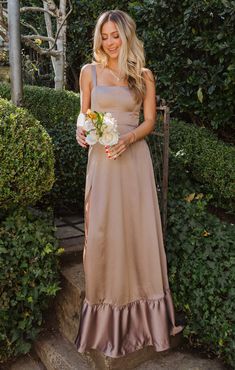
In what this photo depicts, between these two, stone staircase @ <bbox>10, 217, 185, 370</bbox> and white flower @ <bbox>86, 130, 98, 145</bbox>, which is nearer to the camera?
white flower @ <bbox>86, 130, 98, 145</bbox>

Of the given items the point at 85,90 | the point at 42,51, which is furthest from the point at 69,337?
the point at 42,51

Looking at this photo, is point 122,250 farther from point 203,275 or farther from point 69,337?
point 69,337

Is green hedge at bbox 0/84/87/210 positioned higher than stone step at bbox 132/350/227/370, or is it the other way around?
green hedge at bbox 0/84/87/210

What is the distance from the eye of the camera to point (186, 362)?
260 cm

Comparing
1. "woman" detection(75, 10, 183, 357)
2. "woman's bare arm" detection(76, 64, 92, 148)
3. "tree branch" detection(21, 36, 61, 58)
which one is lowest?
"woman" detection(75, 10, 183, 357)

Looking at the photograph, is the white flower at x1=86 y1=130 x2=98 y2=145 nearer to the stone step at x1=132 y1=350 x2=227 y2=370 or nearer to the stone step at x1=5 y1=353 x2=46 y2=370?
the stone step at x1=132 y1=350 x2=227 y2=370

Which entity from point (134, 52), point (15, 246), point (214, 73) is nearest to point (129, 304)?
point (15, 246)

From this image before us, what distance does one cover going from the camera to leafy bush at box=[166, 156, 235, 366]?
94.0 inches

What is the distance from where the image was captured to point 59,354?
2.67 m

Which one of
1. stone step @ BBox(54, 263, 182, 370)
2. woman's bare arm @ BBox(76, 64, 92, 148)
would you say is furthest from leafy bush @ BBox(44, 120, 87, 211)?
woman's bare arm @ BBox(76, 64, 92, 148)

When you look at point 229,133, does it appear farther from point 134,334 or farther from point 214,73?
point 134,334

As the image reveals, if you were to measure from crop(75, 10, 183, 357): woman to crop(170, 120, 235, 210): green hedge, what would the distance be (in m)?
1.33

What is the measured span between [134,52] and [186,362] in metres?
1.98

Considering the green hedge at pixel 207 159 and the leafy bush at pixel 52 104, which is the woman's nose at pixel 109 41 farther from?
the leafy bush at pixel 52 104
